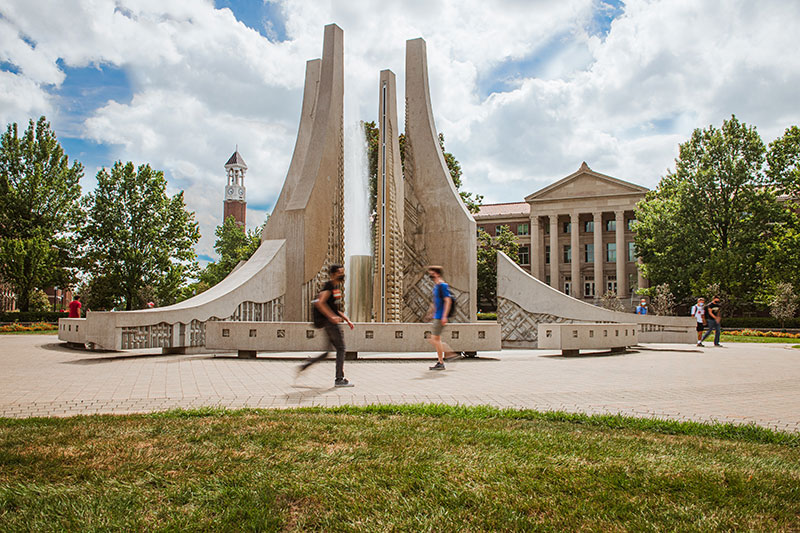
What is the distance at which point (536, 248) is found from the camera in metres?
61.9

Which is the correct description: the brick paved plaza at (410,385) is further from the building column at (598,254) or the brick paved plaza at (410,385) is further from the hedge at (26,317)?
the building column at (598,254)

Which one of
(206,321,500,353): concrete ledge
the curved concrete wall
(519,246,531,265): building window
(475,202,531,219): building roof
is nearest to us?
(206,321,500,353): concrete ledge

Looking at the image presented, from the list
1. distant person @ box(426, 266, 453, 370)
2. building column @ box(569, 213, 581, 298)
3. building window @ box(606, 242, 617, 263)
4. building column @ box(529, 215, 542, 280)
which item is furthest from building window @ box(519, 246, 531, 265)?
distant person @ box(426, 266, 453, 370)

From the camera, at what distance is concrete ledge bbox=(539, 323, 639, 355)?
519 inches

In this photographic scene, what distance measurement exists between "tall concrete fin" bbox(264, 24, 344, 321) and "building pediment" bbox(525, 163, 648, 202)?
44977 mm

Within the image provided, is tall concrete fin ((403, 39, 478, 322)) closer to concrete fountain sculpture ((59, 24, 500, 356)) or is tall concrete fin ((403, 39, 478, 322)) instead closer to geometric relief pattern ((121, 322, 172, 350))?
concrete fountain sculpture ((59, 24, 500, 356))

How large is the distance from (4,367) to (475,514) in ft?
32.4

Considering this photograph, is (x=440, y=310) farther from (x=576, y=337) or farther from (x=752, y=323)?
(x=752, y=323)

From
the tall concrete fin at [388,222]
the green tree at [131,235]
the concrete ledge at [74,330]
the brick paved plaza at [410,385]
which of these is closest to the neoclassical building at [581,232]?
the green tree at [131,235]

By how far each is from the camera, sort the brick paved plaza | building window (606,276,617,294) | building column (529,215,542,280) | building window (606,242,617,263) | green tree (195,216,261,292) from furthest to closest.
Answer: building window (606,242,617,263), building window (606,276,617,294), building column (529,215,542,280), green tree (195,216,261,292), the brick paved plaza

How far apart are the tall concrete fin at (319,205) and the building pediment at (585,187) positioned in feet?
148

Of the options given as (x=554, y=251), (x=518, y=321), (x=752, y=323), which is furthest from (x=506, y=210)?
(x=518, y=321)

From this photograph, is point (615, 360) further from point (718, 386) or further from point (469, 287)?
point (469, 287)

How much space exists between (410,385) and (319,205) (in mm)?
9987
